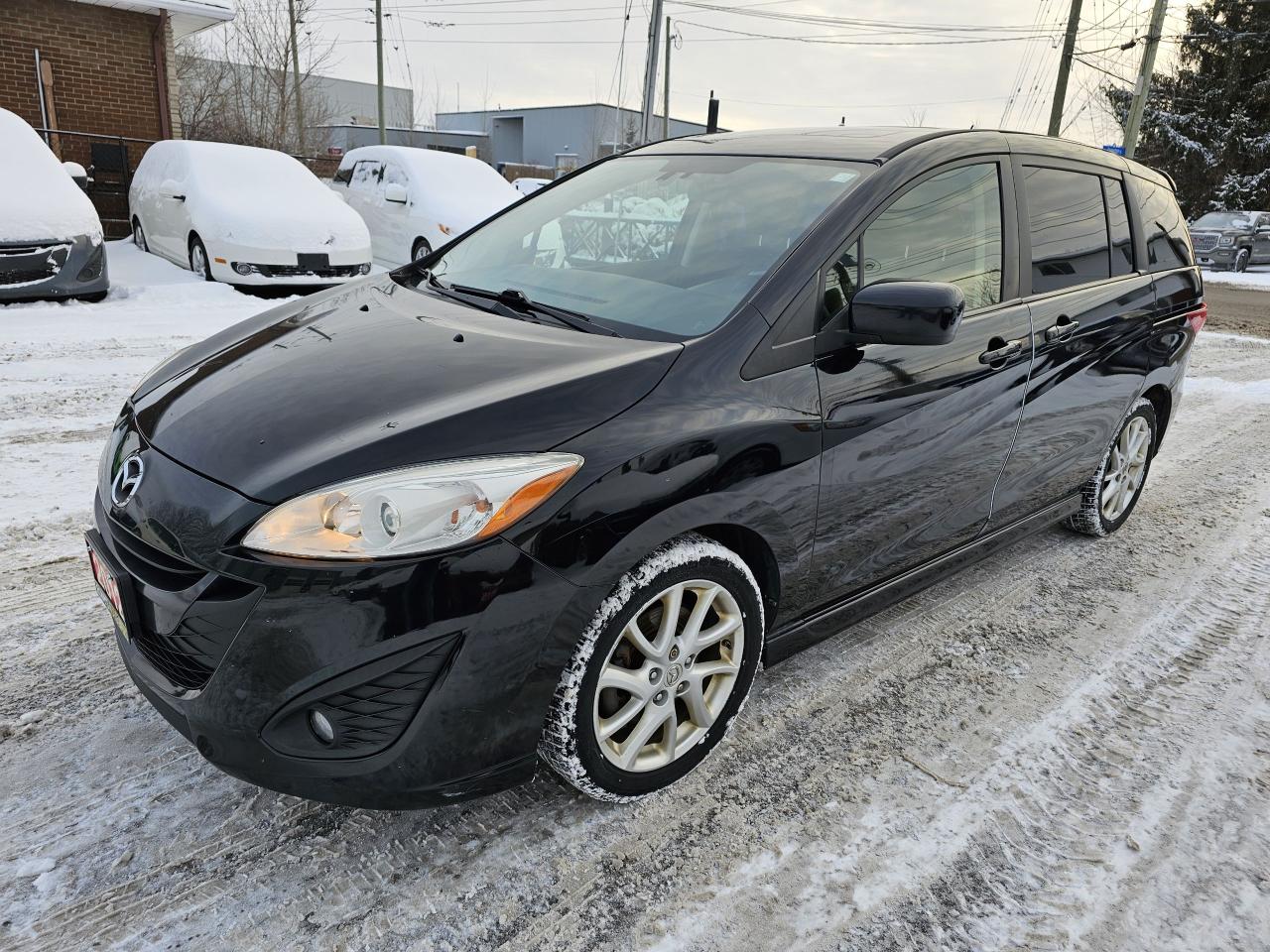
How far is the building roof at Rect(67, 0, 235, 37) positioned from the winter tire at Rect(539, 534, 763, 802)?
14840 millimetres

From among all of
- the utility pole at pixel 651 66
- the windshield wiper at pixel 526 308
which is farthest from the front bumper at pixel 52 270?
the utility pole at pixel 651 66

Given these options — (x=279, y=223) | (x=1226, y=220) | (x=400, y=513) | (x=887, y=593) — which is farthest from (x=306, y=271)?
(x=1226, y=220)

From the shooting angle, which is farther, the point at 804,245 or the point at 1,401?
the point at 1,401

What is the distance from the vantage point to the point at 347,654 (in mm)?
1778

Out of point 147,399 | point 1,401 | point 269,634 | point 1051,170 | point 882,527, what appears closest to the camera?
point 269,634

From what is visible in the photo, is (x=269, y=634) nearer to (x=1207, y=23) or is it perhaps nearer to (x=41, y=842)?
(x=41, y=842)

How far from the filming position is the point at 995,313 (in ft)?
9.89

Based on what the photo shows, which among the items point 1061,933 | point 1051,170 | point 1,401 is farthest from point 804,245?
point 1,401

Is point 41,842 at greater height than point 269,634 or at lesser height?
lesser

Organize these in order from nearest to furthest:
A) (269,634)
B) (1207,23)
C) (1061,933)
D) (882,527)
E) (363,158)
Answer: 1. (269,634)
2. (1061,933)
3. (882,527)
4. (363,158)
5. (1207,23)

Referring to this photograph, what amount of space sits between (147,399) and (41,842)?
3.75 ft

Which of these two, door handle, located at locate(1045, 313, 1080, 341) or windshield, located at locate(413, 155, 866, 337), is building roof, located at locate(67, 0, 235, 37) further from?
door handle, located at locate(1045, 313, 1080, 341)

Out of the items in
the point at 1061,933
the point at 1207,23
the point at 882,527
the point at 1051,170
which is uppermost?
the point at 1207,23

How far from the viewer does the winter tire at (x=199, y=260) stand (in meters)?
9.23
